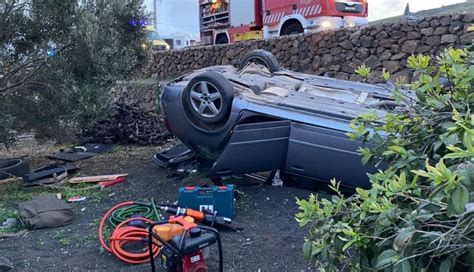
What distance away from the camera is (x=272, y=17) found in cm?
1429

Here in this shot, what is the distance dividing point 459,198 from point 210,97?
14.0ft

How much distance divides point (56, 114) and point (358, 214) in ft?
21.2

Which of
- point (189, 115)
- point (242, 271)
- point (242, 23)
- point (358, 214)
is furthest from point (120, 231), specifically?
point (242, 23)

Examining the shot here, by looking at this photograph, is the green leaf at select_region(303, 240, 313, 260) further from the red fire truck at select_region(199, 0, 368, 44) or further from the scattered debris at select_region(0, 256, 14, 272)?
the red fire truck at select_region(199, 0, 368, 44)

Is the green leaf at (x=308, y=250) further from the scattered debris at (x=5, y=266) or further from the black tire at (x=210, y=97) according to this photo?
the black tire at (x=210, y=97)

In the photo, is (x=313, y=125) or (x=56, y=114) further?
(x=56, y=114)

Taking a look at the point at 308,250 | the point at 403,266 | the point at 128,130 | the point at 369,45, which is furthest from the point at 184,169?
the point at 369,45

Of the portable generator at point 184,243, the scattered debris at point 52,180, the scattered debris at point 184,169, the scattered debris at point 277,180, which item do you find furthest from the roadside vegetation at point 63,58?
the portable generator at point 184,243

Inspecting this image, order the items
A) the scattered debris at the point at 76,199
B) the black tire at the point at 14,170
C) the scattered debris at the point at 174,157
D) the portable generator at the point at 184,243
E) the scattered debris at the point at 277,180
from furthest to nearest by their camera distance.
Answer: the black tire at the point at 14,170
the scattered debris at the point at 174,157
the scattered debris at the point at 76,199
the scattered debris at the point at 277,180
the portable generator at the point at 184,243

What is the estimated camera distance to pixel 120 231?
13.0ft

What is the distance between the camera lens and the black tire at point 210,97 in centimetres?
515

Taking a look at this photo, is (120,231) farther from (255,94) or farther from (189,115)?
(255,94)

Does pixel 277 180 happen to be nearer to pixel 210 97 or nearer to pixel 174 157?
pixel 210 97

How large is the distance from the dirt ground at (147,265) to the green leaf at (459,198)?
102 inches
